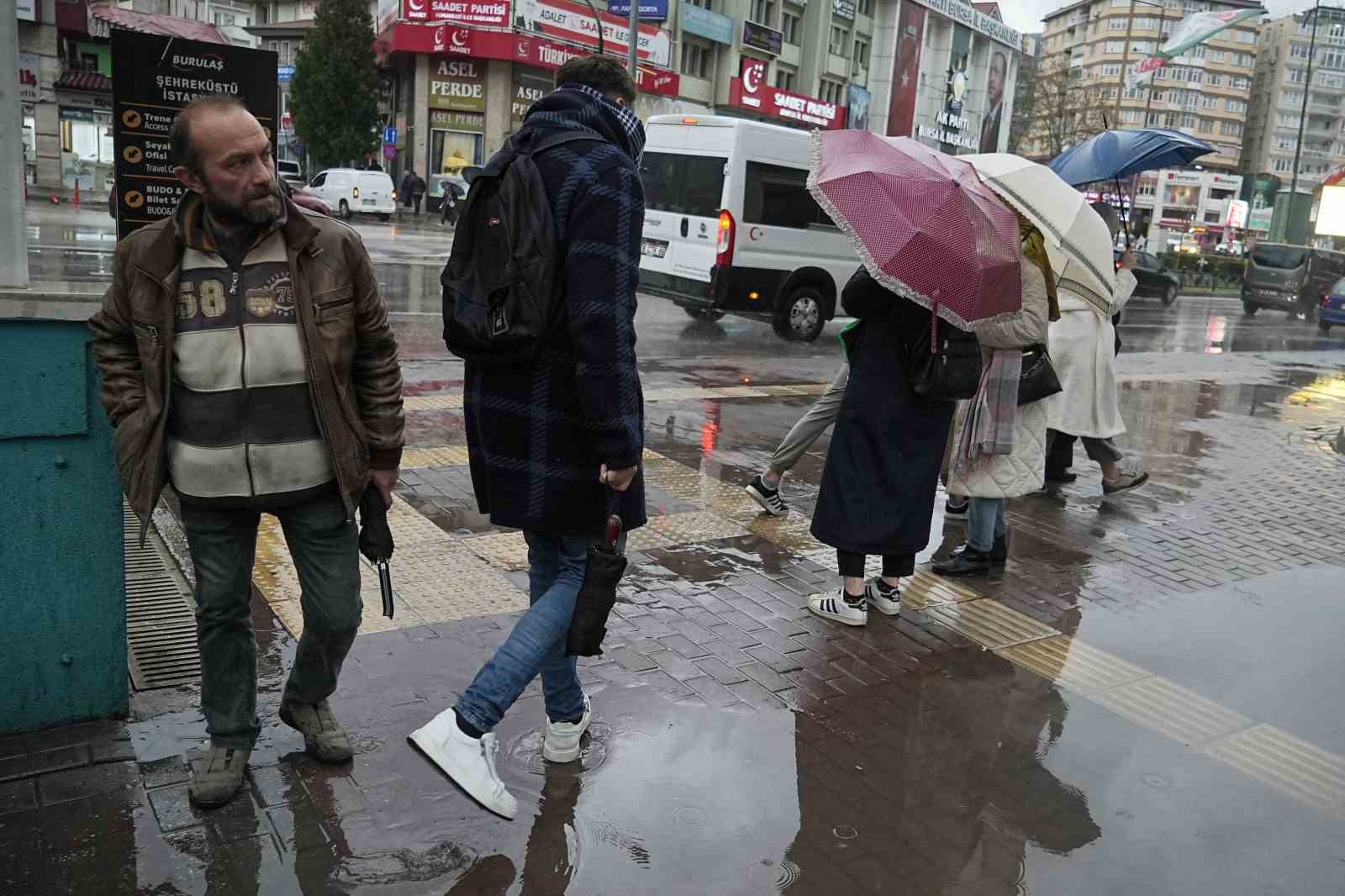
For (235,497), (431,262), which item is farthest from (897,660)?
(431,262)

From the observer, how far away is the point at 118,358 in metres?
2.86

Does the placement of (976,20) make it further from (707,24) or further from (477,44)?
(477,44)

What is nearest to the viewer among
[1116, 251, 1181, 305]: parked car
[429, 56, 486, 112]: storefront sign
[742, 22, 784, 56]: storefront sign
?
[1116, 251, 1181, 305]: parked car

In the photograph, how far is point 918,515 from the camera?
471cm

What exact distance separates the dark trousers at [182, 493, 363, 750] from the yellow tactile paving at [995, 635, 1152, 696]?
2822mm

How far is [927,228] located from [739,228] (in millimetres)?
9558

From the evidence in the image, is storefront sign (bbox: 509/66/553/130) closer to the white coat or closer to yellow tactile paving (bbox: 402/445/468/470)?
yellow tactile paving (bbox: 402/445/468/470)

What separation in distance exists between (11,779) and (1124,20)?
14133 centimetres

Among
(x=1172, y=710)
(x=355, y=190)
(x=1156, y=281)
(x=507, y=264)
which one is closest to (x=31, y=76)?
(x=355, y=190)

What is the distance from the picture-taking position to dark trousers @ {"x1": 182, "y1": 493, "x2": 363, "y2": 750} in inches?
117

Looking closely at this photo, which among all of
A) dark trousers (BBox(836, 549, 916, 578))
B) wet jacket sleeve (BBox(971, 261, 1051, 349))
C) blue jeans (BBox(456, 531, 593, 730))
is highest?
wet jacket sleeve (BBox(971, 261, 1051, 349))

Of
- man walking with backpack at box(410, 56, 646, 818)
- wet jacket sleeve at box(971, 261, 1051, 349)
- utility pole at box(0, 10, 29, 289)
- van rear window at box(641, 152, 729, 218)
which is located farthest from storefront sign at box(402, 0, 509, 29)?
man walking with backpack at box(410, 56, 646, 818)

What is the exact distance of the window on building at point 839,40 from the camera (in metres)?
57.9

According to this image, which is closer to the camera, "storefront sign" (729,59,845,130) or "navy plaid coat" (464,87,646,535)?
"navy plaid coat" (464,87,646,535)
